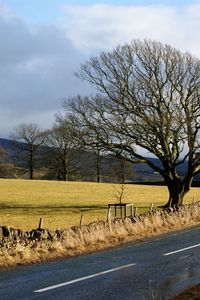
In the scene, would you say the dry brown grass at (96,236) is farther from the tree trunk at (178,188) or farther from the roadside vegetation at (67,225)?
the tree trunk at (178,188)

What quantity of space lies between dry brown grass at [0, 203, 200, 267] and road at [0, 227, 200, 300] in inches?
36.8

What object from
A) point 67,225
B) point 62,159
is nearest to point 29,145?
point 62,159

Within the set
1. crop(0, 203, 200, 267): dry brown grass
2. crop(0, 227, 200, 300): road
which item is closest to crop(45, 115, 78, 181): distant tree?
crop(0, 203, 200, 267): dry brown grass

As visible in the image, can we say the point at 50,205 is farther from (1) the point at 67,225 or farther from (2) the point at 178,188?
(1) the point at 67,225

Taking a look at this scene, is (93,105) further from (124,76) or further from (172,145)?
(172,145)

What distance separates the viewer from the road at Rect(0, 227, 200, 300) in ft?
36.7

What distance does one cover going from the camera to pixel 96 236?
21047 millimetres

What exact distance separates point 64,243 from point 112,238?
11.3 ft

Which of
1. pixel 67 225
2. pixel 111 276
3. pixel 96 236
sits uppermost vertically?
pixel 67 225

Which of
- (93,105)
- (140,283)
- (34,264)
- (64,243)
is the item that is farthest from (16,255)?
(93,105)

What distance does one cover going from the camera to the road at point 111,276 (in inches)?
441

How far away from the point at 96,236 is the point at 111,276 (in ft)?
24.9

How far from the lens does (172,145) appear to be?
43.4 meters

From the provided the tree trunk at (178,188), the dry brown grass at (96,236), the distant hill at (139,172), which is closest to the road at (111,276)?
the dry brown grass at (96,236)
